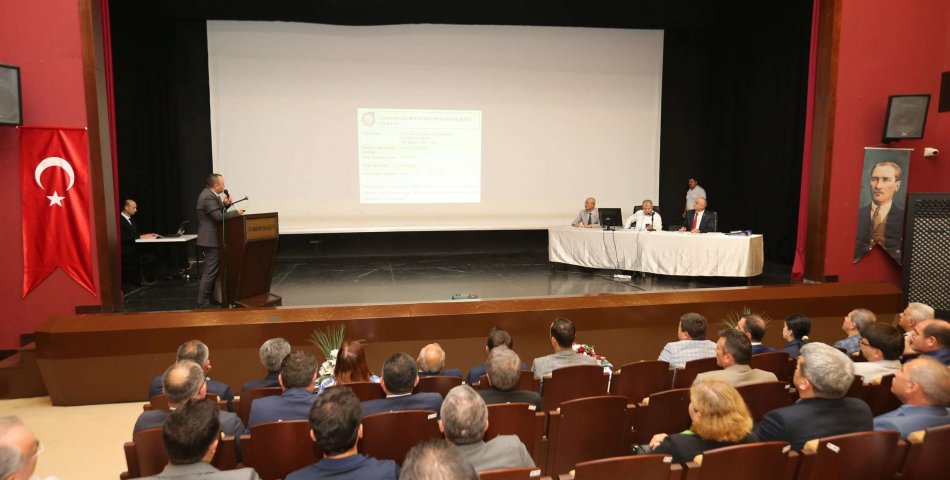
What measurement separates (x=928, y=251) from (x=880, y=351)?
388cm

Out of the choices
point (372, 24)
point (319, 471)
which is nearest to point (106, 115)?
point (372, 24)

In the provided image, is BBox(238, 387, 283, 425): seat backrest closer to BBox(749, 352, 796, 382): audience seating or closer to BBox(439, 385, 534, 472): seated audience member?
BBox(439, 385, 534, 472): seated audience member

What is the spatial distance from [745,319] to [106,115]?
582cm

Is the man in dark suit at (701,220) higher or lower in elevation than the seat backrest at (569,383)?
higher

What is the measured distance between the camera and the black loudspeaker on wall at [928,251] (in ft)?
20.1

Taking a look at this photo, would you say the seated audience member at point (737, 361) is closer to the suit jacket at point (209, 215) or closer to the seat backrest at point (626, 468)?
the seat backrest at point (626, 468)

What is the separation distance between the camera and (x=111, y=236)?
5691 millimetres

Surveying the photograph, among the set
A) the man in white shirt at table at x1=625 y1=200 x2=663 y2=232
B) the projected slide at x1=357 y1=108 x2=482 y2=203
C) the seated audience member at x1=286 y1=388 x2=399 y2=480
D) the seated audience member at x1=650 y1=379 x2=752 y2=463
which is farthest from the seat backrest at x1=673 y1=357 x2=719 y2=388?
the projected slide at x1=357 y1=108 x2=482 y2=203

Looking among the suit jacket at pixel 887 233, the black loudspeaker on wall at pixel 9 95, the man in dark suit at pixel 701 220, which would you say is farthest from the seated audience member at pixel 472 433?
the suit jacket at pixel 887 233

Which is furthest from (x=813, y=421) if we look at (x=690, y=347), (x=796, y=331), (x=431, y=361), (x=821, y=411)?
(x=431, y=361)

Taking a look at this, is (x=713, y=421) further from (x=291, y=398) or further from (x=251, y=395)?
(x=251, y=395)

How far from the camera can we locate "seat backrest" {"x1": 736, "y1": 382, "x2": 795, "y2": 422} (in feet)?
9.18

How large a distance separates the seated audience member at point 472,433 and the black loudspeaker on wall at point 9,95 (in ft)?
16.8

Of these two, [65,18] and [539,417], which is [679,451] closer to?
[539,417]
